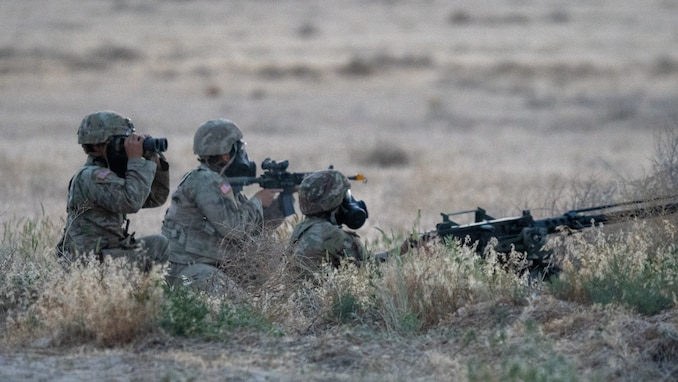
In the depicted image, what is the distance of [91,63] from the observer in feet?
108

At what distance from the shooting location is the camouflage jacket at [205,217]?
7.88 m

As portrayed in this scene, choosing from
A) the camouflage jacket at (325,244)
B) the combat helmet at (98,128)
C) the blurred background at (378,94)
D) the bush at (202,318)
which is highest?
the blurred background at (378,94)

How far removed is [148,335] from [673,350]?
2.59 metres

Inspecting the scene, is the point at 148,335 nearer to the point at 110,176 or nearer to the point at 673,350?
the point at 110,176

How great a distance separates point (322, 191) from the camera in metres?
7.72

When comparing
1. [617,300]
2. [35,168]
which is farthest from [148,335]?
[35,168]

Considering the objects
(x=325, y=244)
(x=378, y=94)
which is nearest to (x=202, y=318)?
(x=325, y=244)

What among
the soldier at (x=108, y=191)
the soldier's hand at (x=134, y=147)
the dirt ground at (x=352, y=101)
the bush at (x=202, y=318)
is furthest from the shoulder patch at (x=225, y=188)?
the dirt ground at (x=352, y=101)

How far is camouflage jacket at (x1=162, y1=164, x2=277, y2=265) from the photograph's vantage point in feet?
25.9

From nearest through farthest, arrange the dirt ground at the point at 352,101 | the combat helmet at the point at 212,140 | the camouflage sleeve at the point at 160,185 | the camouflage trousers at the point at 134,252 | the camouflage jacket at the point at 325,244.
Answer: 1. the camouflage trousers at the point at 134,252
2. the camouflage jacket at the point at 325,244
3. the camouflage sleeve at the point at 160,185
4. the combat helmet at the point at 212,140
5. the dirt ground at the point at 352,101

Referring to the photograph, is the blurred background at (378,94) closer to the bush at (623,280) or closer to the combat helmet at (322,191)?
the combat helmet at (322,191)

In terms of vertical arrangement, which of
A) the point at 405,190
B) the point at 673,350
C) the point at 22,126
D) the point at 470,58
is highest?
the point at 470,58

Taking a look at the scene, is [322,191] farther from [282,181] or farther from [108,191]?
[108,191]

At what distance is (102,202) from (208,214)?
89cm
